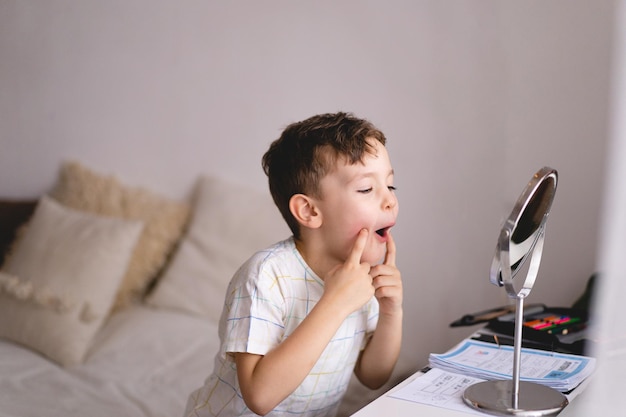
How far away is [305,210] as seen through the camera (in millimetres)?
1263

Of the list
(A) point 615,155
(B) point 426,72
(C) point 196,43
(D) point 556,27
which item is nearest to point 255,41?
(C) point 196,43

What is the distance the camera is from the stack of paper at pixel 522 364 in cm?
118

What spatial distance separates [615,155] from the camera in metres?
0.92

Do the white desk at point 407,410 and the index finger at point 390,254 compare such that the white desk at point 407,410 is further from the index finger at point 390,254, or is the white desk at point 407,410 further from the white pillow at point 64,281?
the white pillow at point 64,281

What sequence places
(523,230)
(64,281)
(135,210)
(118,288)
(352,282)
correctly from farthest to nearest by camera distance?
(135,210)
(118,288)
(64,281)
(352,282)
(523,230)

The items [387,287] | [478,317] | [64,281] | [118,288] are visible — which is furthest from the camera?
[118,288]

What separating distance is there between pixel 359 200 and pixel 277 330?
257mm

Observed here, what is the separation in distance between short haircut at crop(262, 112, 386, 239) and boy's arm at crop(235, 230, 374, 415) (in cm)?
18

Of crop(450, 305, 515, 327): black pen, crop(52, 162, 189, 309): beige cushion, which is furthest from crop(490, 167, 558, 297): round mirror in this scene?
crop(52, 162, 189, 309): beige cushion

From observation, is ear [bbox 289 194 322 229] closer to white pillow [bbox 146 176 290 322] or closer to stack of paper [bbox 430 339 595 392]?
stack of paper [bbox 430 339 595 392]

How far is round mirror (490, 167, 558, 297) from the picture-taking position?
1.00m

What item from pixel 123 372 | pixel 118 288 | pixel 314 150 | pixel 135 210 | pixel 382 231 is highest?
pixel 314 150

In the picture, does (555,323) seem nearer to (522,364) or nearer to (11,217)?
(522,364)

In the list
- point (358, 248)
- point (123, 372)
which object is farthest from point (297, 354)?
point (123, 372)
